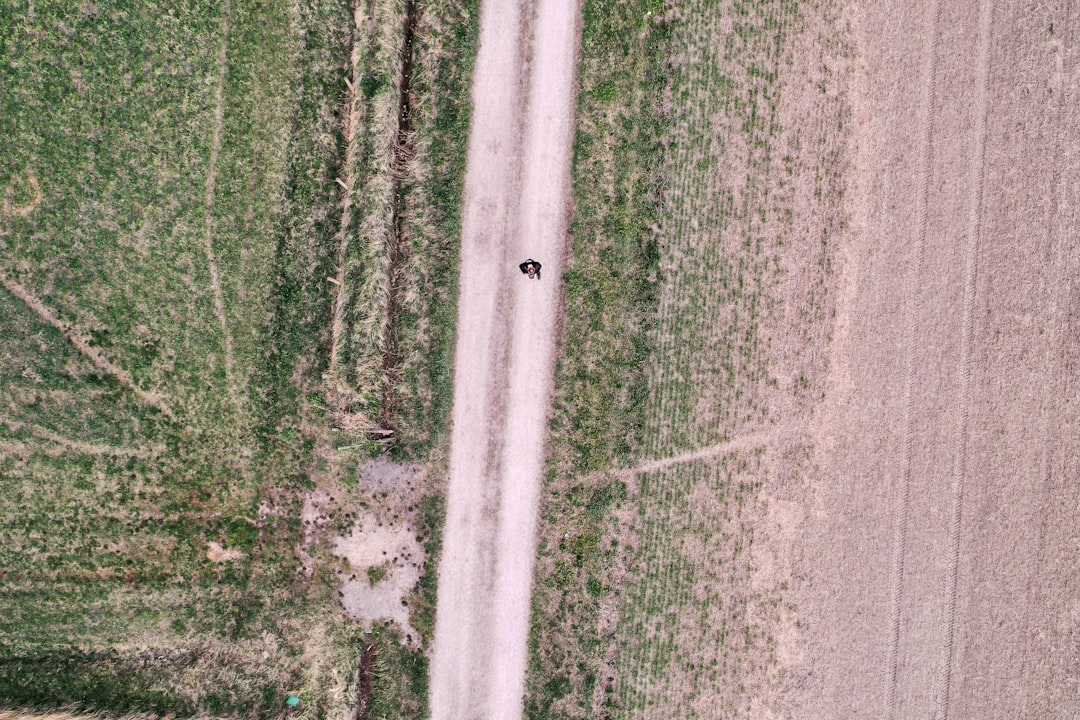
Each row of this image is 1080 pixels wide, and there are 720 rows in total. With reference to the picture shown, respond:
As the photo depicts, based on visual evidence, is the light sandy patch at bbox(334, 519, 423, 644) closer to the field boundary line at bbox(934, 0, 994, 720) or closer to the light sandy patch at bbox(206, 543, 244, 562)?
the light sandy patch at bbox(206, 543, 244, 562)

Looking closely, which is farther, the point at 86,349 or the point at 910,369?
the point at 910,369

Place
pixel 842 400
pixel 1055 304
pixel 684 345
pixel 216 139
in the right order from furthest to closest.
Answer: pixel 1055 304 < pixel 842 400 < pixel 684 345 < pixel 216 139

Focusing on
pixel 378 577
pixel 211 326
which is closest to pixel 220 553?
pixel 378 577

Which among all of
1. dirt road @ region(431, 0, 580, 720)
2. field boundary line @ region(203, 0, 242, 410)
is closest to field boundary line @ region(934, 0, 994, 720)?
dirt road @ region(431, 0, 580, 720)

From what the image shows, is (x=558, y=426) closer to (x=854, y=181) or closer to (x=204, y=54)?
(x=854, y=181)

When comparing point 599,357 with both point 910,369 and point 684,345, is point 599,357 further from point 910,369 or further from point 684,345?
point 910,369
